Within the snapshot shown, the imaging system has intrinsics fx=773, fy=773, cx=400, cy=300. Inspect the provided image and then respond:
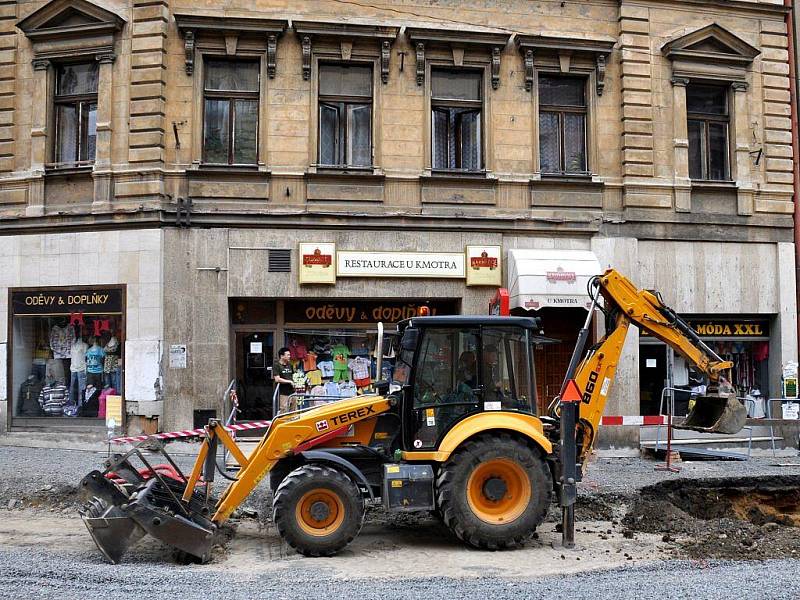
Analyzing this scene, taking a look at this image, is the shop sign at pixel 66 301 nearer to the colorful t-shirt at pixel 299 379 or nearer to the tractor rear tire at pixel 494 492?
the colorful t-shirt at pixel 299 379

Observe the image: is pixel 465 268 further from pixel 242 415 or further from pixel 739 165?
pixel 739 165

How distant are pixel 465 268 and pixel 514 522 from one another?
7.56 m

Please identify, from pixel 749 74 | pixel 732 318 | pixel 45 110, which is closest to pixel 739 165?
pixel 749 74

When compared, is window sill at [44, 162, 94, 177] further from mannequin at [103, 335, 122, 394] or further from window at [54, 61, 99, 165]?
mannequin at [103, 335, 122, 394]

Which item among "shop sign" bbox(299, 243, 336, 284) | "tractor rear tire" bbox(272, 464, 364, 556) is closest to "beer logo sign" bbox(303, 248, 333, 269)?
"shop sign" bbox(299, 243, 336, 284)

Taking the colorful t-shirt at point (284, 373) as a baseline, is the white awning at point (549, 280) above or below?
Answer: above

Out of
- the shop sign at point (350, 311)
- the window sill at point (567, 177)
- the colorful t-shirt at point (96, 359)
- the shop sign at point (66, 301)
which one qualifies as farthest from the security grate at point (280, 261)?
the window sill at point (567, 177)

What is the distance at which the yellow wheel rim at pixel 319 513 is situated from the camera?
24.5 ft

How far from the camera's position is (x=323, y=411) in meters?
8.03

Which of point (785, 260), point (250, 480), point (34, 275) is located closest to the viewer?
point (250, 480)

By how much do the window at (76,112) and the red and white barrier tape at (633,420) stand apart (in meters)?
11.0

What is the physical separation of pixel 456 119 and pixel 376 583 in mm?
10548

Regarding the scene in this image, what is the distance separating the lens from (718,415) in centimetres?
863

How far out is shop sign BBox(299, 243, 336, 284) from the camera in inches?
563
